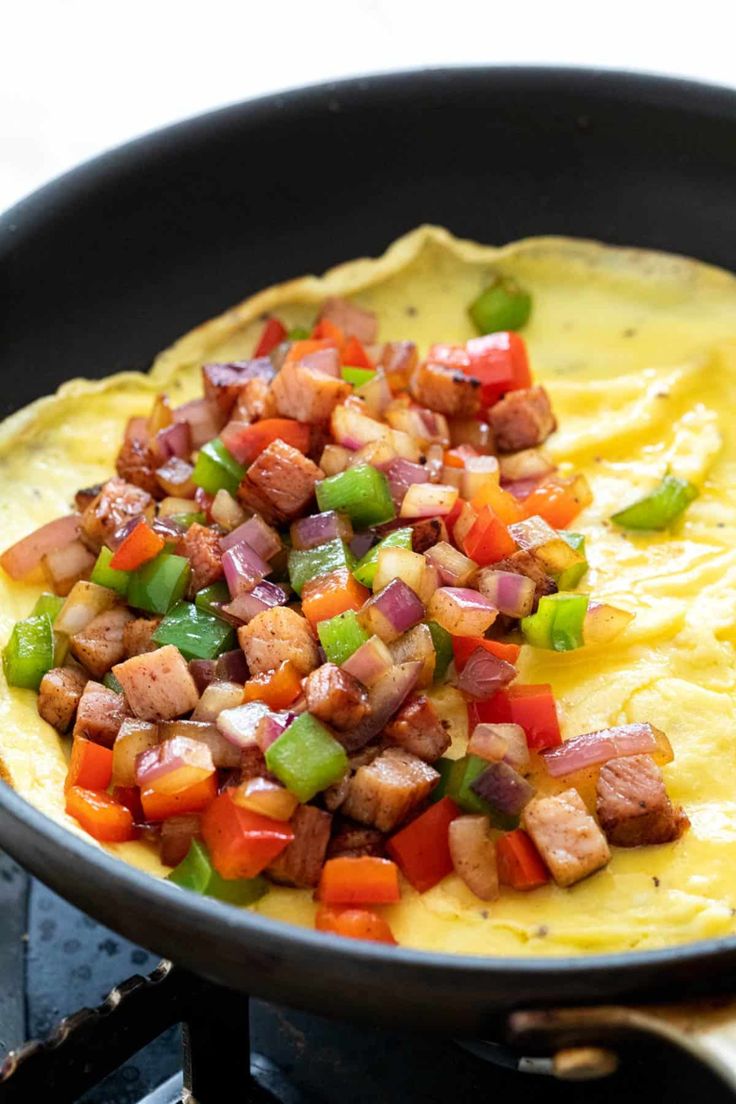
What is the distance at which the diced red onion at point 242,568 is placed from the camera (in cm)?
272

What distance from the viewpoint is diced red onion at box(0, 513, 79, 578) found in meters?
2.97

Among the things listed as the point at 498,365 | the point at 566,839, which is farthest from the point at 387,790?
the point at 498,365

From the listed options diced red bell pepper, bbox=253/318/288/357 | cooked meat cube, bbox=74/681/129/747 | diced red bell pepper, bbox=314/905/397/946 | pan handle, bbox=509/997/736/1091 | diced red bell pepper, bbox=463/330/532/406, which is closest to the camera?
pan handle, bbox=509/997/736/1091

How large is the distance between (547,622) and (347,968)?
102cm

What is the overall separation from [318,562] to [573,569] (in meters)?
→ 0.56

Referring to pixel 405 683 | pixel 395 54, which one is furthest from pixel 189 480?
pixel 395 54

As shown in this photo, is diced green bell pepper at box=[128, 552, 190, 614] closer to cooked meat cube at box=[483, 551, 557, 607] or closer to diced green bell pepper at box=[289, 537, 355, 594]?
diced green bell pepper at box=[289, 537, 355, 594]

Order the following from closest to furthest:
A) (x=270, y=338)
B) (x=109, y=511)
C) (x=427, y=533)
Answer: (x=427, y=533)
(x=109, y=511)
(x=270, y=338)

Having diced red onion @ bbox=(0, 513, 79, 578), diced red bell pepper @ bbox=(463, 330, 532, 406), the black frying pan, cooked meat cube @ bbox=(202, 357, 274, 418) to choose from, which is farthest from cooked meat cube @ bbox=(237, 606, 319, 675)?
the black frying pan

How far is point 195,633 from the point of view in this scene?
2.69 m

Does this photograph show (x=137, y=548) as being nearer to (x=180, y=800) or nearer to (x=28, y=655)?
(x=28, y=655)

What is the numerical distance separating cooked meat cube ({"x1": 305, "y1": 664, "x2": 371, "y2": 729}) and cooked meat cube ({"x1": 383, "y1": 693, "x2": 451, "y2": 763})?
0.07 meters

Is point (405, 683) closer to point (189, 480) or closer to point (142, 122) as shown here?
point (189, 480)

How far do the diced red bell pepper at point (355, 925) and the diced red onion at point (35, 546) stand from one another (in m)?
1.16
